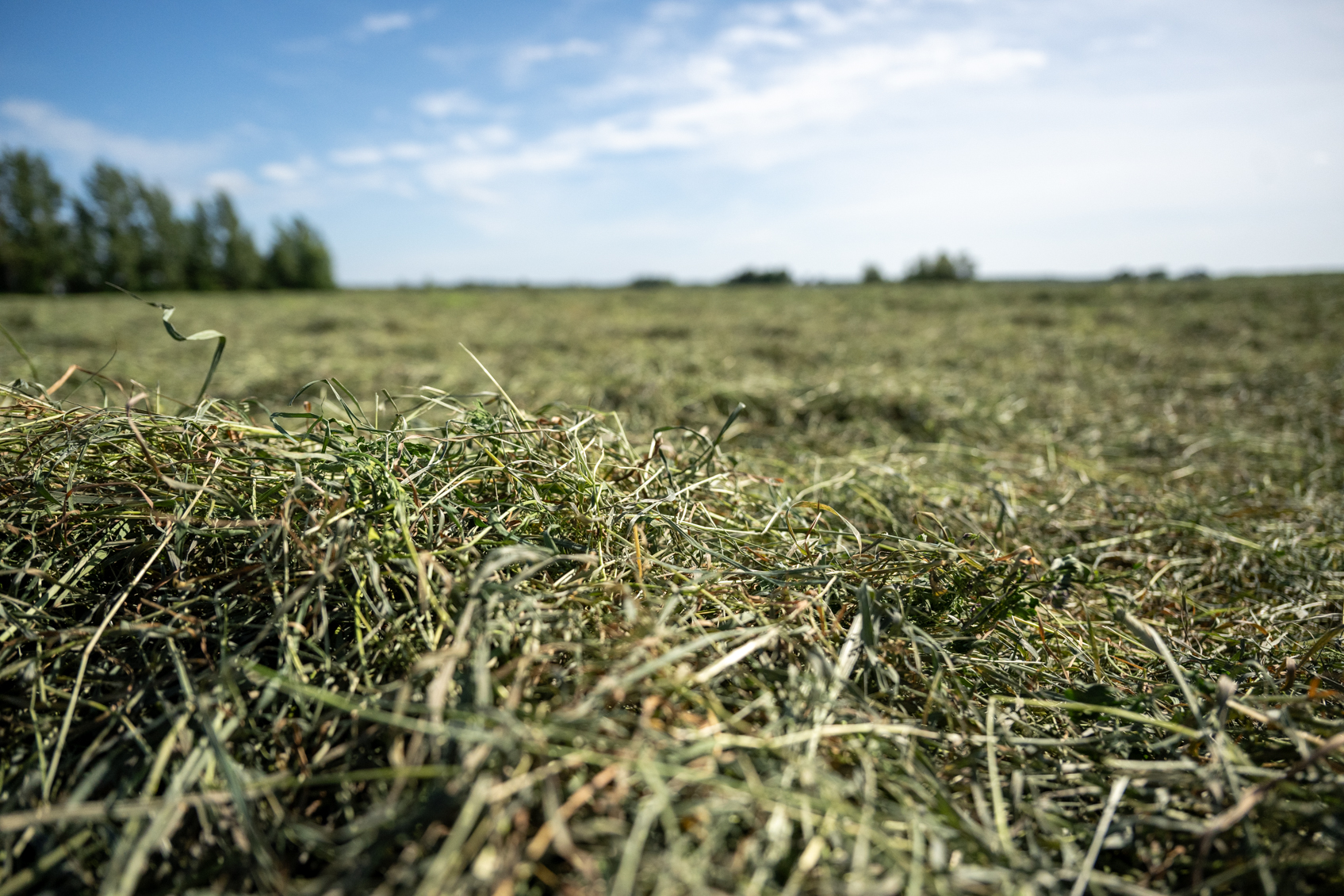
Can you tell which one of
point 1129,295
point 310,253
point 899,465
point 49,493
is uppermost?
point 310,253

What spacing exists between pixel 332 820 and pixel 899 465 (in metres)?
1.73

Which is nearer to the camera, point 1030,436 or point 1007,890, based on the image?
point 1007,890

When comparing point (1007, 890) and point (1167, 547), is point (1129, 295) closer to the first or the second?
point (1167, 547)

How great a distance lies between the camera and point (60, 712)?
2.55 feet

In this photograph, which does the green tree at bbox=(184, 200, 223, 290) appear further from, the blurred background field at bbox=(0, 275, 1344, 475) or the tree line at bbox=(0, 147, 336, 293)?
the blurred background field at bbox=(0, 275, 1344, 475)

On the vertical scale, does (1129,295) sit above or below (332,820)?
above

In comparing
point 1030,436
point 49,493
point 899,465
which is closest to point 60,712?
point 49,493

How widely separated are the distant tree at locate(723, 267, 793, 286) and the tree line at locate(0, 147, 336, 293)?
95.1 feet

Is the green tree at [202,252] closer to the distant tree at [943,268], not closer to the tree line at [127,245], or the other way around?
the tree line at [127,245]

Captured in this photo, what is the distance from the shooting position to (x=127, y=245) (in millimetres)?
33844

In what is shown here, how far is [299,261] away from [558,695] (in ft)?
156

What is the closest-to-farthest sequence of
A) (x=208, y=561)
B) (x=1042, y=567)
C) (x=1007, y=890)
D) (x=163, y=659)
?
(x=1007, y=890) < (x=163, y=659) < (x=208, y=561) < (x=1042, y=567)

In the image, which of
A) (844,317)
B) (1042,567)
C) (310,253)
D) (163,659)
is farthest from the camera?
(310,253)

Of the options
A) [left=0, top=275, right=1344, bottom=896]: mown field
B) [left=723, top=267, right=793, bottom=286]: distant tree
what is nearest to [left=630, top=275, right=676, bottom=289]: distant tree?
[left=723, top=267, right=793, bottom=286]: distant tree
